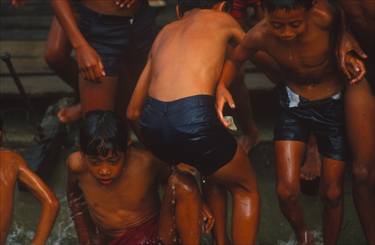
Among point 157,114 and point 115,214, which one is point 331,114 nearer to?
point 157,114

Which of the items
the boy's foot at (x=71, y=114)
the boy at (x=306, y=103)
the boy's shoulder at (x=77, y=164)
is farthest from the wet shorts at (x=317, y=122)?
the boy's foot at (x=71, y=114)

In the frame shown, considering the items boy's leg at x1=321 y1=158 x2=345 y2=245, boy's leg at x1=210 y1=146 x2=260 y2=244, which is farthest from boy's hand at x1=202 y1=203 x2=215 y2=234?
boy's leg at x1=321 y1=158 x2=345 y2=245

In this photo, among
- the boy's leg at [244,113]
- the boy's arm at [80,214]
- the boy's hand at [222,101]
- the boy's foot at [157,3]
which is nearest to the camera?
the boy's hand at [222,101]

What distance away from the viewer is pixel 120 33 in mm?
4859

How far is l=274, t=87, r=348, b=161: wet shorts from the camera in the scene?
408cm

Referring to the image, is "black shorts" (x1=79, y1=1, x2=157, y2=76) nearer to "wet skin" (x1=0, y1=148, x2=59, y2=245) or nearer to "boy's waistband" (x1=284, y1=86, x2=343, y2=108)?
"wet skin" (x1=0, y1=148, x2=59, y2=245)

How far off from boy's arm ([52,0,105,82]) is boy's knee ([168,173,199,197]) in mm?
1009

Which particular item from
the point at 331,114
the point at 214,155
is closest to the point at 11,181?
the point at 214,155

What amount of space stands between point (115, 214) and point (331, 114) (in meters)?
1.49

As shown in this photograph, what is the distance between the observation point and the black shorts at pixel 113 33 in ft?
15.8

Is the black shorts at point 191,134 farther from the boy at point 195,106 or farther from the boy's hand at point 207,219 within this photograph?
the boy's hand at point 207,219

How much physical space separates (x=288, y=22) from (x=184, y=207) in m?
1.25

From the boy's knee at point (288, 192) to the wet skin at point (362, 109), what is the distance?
1.18 feet

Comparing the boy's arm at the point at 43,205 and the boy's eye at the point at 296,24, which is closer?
the boy's eye at the point at 296,24
